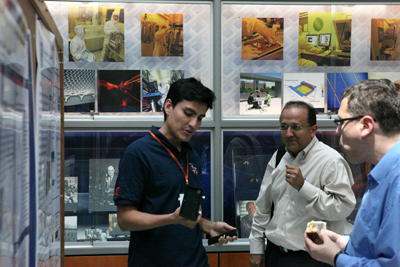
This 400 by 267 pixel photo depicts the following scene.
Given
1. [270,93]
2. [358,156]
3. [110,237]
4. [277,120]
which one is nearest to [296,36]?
[270,93]

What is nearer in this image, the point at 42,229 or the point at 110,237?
the point at 42,229

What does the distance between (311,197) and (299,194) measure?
17cm

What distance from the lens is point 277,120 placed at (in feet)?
10.9

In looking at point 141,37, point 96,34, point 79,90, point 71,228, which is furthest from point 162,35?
point 71,228

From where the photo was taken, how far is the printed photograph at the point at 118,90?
131 inches

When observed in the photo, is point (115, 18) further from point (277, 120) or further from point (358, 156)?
point (358, 156)

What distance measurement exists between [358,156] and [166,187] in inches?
38.0

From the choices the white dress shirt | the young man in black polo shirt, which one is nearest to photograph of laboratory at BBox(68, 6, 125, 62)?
the young man in black polo shirt

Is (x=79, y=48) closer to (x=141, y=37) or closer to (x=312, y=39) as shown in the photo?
(x=141, y=37)

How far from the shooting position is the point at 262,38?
3.39m

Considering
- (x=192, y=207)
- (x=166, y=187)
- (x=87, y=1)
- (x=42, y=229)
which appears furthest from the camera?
(x=87, y=1)

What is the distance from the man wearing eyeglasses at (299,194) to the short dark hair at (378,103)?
900 mm

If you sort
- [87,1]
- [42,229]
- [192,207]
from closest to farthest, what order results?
1. [42,229]
2. [192,207]
3. [87,1]

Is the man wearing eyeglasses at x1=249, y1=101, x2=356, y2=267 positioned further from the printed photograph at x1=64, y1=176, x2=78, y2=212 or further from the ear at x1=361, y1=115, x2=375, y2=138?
the printed photograph at x1=64, y1=176, x2=78, y2=212
